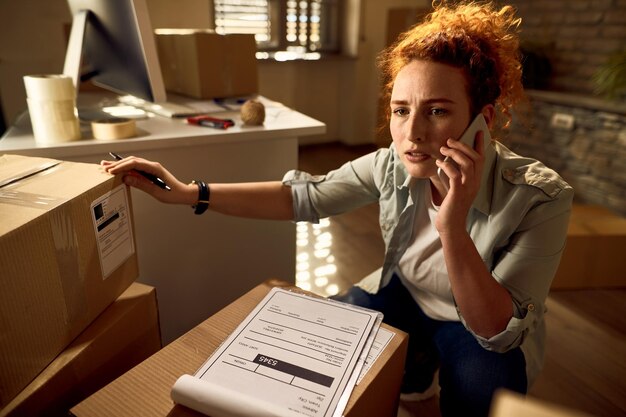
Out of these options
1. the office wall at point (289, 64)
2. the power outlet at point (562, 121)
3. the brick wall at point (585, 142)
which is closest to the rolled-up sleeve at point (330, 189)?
the brick wall at point (585, 142)

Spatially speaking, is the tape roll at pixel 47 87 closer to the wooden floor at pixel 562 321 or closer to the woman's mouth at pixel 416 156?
the woman's mouth at pixel 416 156

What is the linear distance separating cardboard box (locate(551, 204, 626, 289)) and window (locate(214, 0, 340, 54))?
2.90 m

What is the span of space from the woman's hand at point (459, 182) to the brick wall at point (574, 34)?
2701mm

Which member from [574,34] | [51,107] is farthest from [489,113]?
[574,34]

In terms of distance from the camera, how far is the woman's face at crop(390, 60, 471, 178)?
0.79 meters

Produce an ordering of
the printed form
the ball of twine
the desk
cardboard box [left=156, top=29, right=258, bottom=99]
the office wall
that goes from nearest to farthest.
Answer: the printed form < the desk < the ball of twine < cardboard box [left=156, top=29, right=258, bottom=99] < the office wall

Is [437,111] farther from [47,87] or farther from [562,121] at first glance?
[562,121]

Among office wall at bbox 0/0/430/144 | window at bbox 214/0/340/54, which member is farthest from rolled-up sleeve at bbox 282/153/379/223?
window at bbox 214/0/340/54

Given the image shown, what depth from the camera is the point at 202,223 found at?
1266 millimetres

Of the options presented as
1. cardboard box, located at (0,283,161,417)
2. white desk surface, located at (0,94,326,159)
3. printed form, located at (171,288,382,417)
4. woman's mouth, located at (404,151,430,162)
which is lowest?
cardboard box, located at (0,283,161,417)

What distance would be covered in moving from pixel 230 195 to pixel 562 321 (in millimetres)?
1447

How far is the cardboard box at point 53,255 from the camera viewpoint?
1.90 feet

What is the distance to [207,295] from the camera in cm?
133

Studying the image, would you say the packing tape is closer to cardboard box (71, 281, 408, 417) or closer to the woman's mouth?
cardboard box (71, 281, 408, 417)
